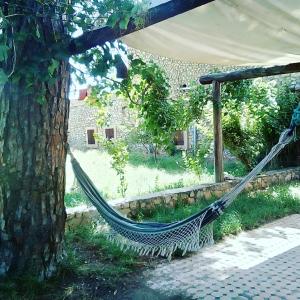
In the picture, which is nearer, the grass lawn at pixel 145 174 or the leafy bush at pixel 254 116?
the grass lawn at pixel 145 174

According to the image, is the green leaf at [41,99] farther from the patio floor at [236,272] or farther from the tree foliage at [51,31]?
the patio floor at [236,272]

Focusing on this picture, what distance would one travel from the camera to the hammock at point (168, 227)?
7.70ft

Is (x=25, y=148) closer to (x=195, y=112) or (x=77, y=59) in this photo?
(x=77, y=59)

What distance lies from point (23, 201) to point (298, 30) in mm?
1996

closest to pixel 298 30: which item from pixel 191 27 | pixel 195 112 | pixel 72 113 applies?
pixel 191 27

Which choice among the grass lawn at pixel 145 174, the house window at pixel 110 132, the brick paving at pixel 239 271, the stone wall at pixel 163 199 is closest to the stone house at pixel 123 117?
the house window at pixel 110 132

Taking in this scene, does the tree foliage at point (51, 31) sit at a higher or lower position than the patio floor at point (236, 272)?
higher

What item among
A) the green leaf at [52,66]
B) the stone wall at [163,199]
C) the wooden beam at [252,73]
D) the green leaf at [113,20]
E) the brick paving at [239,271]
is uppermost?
the wooden beam at [252,73]

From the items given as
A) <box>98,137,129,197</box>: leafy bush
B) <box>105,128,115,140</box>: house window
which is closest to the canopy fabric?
<box>98,137,129,197</box>: leafy bush

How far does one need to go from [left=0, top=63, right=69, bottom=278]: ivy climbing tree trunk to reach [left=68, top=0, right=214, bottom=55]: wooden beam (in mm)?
290

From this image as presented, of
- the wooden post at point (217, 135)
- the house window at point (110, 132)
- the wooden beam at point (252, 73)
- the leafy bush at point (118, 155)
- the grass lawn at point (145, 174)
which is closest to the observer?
the wooden beam at point (252, 73)

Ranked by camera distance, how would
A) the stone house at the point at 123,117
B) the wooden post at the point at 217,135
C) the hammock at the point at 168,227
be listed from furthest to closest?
1. the stone house at the point at 123,117
2. the wooden post at the point at 217,135
3. the hammock at the point at 168,227

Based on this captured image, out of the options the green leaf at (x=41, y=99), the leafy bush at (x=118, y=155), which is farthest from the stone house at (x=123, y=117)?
the green leaf at (x=41, y=99)

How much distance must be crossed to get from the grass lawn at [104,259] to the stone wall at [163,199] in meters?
0.09
